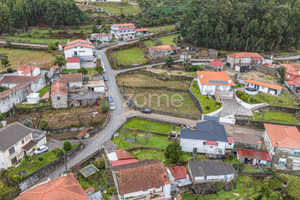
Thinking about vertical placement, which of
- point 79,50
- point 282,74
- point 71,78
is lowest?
point 282,74

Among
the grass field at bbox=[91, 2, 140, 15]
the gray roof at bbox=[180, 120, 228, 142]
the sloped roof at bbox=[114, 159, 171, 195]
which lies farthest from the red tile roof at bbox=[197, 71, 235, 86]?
the grass field at bbox=[91, 2, 140, 15]

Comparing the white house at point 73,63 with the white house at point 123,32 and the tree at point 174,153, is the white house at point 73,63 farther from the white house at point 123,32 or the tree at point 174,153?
the tree at point 174,153

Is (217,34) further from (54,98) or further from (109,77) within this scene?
(54,98)

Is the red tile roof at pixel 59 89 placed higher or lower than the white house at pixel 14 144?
higher

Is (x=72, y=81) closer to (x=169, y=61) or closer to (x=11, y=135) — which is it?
(x=11, y=135)

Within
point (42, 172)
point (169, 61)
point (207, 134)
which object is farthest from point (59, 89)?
point (169, 61)

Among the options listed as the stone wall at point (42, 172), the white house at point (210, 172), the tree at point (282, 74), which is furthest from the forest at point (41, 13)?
the white house at point (210, 172)

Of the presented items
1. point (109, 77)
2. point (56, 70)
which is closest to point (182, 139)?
point (109, 77)
